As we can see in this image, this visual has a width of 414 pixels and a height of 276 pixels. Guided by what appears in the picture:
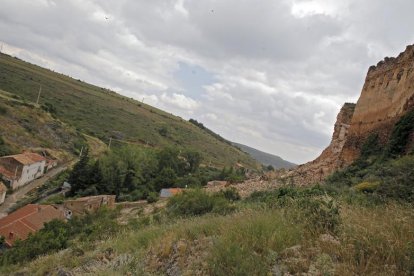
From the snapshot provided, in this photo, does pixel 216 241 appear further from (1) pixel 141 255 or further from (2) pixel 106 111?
(2) pixel 106 111

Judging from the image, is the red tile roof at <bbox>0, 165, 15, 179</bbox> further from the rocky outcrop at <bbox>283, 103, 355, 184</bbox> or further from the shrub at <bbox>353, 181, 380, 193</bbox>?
the shrub at <bbox>353, 181, 380, 193</bbox>

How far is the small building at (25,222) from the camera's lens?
26.6m

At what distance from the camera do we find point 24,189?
4766 cm

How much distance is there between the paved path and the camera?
38.7 metres

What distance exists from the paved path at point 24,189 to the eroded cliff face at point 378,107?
30007mm

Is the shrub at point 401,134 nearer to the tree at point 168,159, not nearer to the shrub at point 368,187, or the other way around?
the shrub at point 368,187

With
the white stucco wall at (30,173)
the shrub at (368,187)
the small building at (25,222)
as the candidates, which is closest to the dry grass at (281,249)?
the shrub at (368,187)

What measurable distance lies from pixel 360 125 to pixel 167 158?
4512 centimetres

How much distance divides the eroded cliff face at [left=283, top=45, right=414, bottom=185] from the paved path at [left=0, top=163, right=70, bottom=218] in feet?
98.4

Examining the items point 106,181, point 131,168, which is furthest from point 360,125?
point 131,168

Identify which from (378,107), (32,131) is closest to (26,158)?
(32,131)

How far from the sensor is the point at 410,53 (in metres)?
17.8

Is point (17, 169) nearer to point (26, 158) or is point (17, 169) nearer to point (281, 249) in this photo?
point (26, 158)

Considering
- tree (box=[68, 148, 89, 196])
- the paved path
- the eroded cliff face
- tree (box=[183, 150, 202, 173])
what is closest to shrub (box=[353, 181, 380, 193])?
the eroded cliff face
